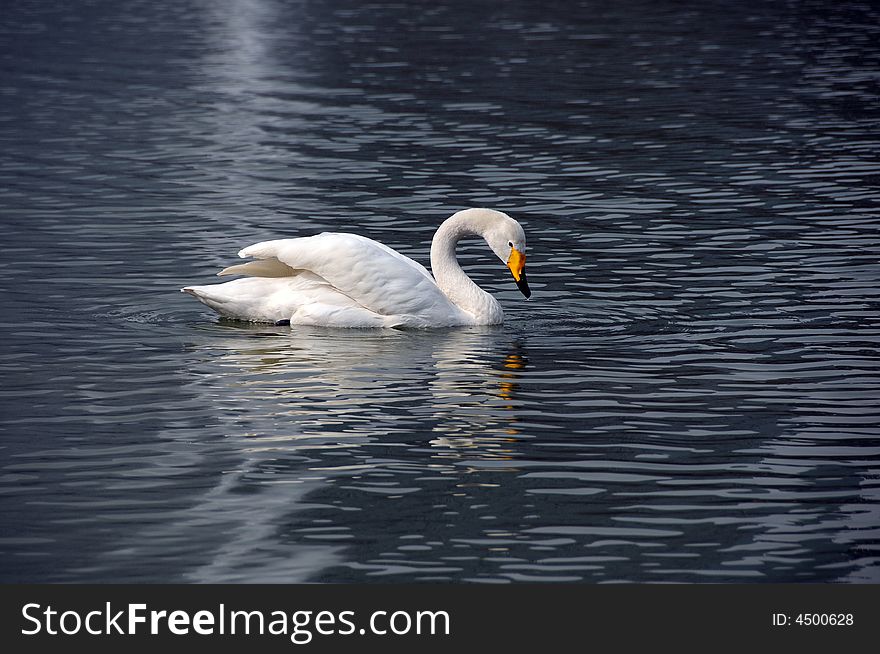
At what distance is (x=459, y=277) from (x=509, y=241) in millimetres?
617

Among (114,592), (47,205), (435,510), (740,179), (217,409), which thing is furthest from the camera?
(740,179)

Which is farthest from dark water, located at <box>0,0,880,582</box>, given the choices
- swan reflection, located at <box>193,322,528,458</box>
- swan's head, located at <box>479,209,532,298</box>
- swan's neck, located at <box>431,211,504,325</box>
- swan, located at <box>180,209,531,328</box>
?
swan's head, located at <box>479,209,532,298</box>

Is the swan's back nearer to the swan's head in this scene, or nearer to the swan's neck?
the swan's neck

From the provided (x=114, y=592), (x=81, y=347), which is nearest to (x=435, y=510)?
(x=114, y=592)

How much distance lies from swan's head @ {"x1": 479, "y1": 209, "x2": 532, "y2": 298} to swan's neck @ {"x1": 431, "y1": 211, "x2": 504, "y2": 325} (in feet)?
0.49

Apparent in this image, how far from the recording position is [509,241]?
1594cm

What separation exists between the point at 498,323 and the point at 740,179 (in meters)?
9.99

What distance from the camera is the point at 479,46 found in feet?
154

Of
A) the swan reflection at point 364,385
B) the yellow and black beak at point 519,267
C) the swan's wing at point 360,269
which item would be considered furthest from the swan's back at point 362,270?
the yellow and black beak at point 519,267

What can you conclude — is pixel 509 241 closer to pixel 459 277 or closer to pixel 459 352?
pixel 459 277

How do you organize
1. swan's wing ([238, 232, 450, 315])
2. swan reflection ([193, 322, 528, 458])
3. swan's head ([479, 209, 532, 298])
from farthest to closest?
swan's head ([479, 209, 532, 298])
swan's wing ([238, 232, 450, 315])
swan reflection ([193, 322, 528, 458])

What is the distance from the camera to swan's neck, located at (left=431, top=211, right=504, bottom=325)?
15906 millimetres

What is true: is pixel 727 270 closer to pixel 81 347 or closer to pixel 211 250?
pixel 211 250

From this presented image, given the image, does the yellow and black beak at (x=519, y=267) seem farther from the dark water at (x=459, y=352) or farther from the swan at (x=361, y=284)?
the dark water at (x=459, y=352)
